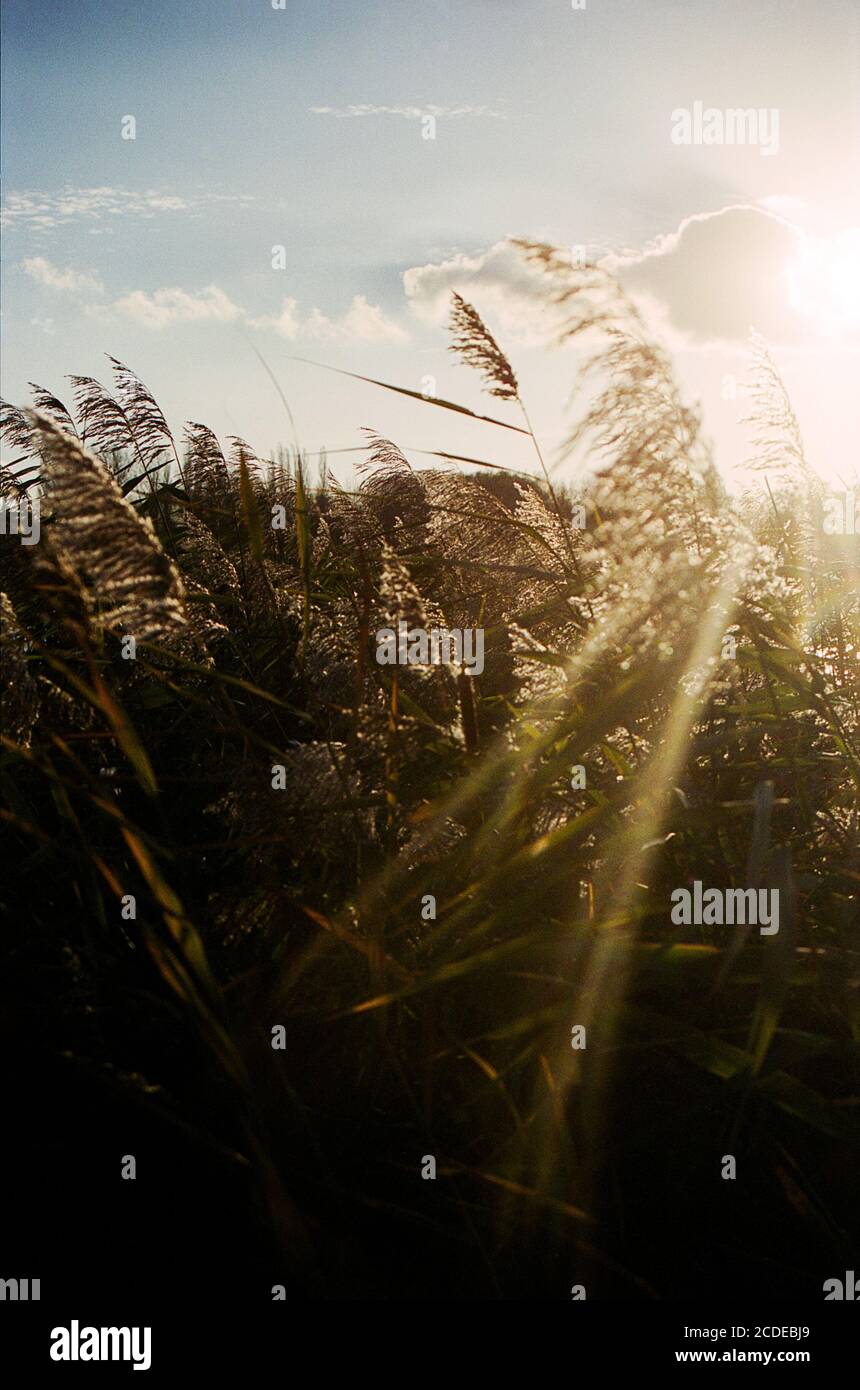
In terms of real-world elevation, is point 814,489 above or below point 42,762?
above

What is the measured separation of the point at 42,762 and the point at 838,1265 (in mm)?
1487

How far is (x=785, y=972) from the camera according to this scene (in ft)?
4.85

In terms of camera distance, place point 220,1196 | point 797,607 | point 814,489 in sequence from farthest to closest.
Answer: point 814,489
point 797,607
point 220,1196

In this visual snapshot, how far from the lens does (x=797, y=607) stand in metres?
2.63
